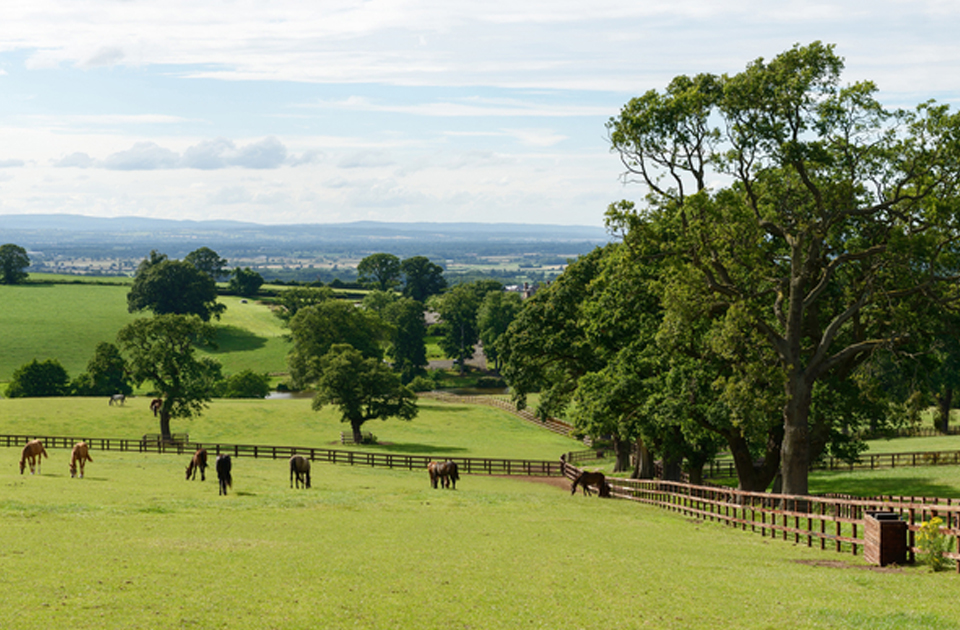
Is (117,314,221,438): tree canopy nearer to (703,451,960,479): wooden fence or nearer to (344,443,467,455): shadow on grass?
(344,443,467,455): shadow on grass

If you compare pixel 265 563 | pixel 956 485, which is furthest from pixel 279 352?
pixel 265 563

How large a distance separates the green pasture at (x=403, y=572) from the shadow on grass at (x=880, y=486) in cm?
1336

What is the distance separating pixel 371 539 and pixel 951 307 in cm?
2024

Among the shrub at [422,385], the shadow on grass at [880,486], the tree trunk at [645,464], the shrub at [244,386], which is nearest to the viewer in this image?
the shadow on grass at [880,486]

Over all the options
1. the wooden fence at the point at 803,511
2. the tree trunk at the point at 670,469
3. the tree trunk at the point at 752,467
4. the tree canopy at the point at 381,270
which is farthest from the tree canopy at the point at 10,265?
the tree trunk at the point at 752,467

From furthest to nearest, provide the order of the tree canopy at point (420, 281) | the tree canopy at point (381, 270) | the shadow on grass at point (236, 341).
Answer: the tree canopy at point (381, 270), the tree canopy at point (420, 281), the shadow on grass at point (236, 341)

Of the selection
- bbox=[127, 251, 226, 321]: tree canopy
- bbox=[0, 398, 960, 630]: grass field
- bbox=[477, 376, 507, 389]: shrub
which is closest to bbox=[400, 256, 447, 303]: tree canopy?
bbox=[127, 251, 226, 321]: tree canopy

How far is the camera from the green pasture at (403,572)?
1084cm

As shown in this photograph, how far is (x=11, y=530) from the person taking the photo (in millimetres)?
16156

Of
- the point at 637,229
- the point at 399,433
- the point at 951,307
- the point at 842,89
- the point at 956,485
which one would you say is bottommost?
the point at 399,433

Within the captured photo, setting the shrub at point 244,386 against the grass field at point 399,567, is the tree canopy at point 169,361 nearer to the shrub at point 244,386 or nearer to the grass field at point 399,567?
the grass field at point 399,567

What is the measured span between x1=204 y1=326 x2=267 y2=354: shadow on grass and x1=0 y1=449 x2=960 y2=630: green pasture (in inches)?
3928

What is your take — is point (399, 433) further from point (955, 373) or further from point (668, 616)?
point (668, 616)

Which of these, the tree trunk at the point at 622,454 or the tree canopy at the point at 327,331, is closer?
the tree trunk at the point at 622,454
